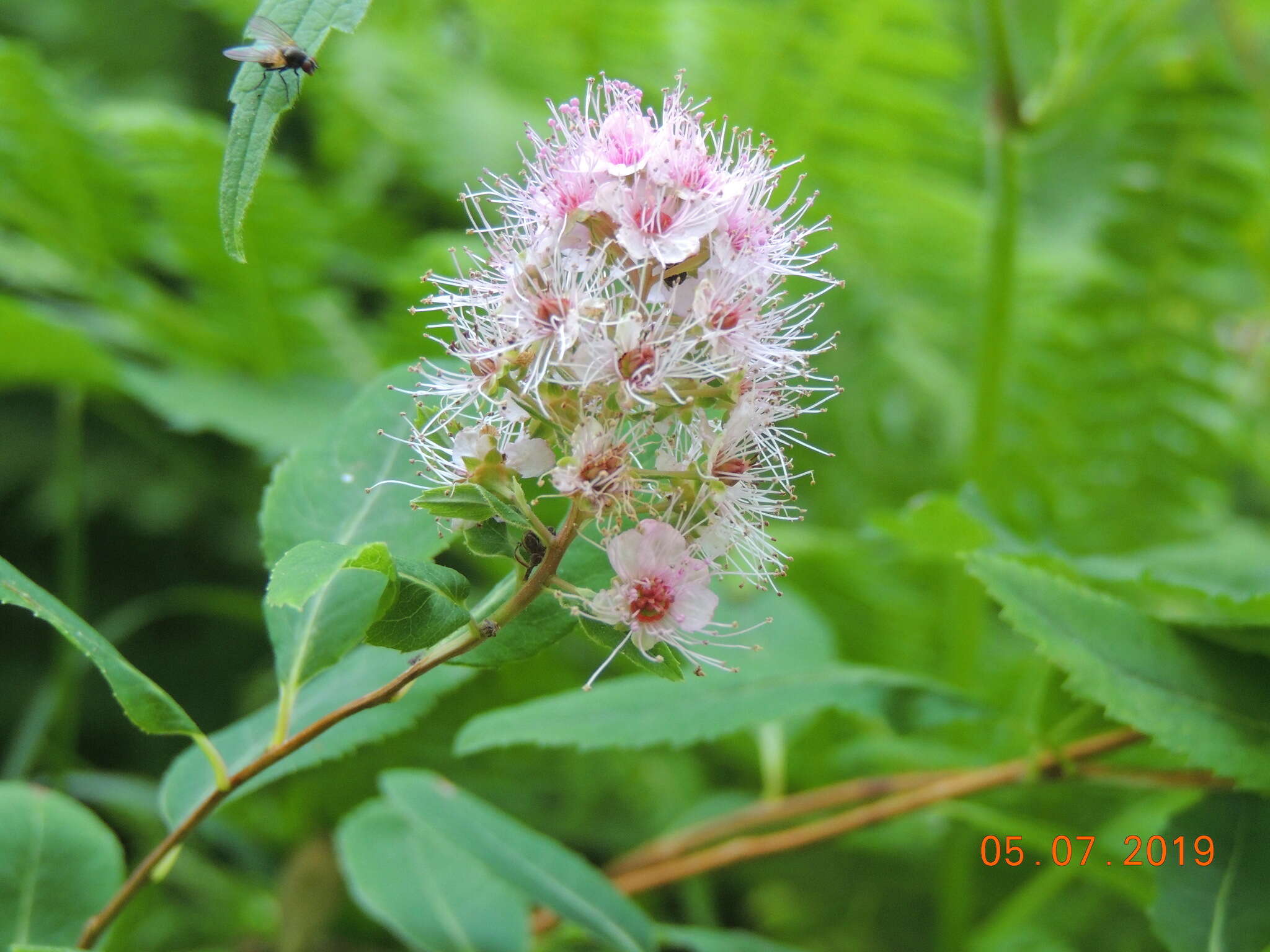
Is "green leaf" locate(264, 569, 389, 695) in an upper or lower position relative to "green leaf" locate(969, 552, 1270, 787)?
lower

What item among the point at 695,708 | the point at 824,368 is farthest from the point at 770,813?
the point at 824,368

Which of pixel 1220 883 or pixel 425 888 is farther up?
pixel 1220 883

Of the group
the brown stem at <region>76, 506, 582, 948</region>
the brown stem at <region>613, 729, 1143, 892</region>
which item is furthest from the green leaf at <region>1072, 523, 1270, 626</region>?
the brown stem at <region>76, 506, 582, 948</region>

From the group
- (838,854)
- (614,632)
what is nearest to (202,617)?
(838,854)

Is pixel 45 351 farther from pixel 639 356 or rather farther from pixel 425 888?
pixel 639 356

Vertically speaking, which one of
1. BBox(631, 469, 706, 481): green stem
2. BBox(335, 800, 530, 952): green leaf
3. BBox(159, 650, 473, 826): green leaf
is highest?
BBox(631, 469, 706, 481): green stem

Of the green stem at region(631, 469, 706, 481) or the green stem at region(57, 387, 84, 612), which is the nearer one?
the green stem at region(631, 469, 706, 481)

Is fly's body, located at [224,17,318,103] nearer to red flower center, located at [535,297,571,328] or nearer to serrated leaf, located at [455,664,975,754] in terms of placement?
red flower center, located at [535,297,571,328]
